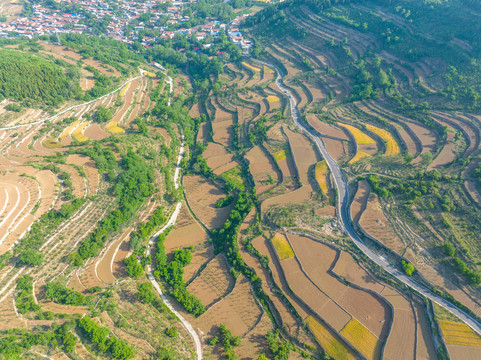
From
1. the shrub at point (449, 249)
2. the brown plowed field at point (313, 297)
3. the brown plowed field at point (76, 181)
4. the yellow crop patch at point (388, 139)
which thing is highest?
the yellow crop patch at point (388, 139)

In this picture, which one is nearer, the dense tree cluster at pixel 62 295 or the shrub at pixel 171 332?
the shrub at pixel 171 332

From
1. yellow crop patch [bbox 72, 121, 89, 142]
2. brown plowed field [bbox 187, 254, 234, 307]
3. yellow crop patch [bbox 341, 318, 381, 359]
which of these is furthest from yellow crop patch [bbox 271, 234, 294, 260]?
yellow crop patch [bbox 72, 121, 89, 142]

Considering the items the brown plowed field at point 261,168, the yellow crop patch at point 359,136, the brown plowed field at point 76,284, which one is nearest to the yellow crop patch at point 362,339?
the brown plowed field at point 261,168

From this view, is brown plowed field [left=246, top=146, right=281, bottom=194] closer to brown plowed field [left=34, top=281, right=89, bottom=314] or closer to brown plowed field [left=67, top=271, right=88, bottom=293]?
brown plowed field [left=67, top=271, right=88, bottom=293]

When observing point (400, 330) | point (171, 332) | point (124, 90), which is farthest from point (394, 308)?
point (124, 90)

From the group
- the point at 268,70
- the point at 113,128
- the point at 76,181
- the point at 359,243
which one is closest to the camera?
the point at 359,243

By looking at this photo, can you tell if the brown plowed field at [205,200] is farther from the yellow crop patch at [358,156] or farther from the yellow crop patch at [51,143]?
the yellow crop patch at [51,143]

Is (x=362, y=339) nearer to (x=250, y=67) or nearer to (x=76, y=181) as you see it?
(x=76, y=181)

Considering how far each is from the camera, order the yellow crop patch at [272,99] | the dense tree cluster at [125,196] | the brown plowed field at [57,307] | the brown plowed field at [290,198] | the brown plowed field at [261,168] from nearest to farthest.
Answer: the brown plowed field at [57,307] < the dense tree cluster at [125,196] < the brown plowed field at [290,198] < the brown plowed field at [261,168] < the yellow crop patch at [272,99]
